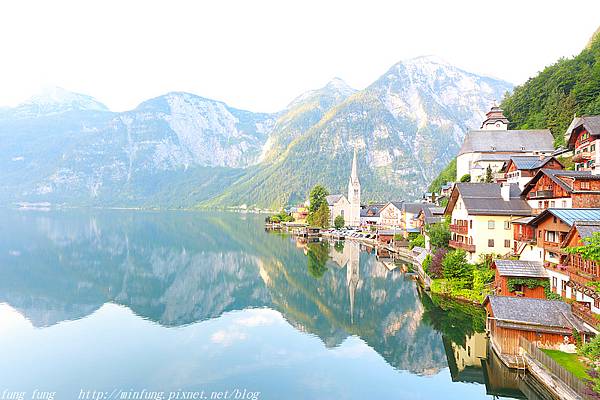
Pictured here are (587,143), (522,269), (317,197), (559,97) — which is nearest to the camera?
(522,269)

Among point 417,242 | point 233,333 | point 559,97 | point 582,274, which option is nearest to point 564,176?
point 582,274

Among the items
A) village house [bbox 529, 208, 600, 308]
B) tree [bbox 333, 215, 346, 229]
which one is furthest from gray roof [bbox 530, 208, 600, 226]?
tree [bbox 333, 215, 346, 229]

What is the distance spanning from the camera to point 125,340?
37.0 m

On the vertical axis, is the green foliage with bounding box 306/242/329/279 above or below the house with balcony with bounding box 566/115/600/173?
below

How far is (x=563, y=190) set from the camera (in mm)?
39281

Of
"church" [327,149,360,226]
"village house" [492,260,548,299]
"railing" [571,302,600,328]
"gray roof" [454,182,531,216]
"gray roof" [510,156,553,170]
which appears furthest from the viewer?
"church" [327,149,360,226]

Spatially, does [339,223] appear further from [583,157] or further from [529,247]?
[529,247]

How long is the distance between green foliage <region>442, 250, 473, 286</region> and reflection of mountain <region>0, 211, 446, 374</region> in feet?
17.4

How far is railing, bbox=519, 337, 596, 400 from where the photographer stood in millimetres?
20517

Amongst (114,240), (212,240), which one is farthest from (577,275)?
(114,240)

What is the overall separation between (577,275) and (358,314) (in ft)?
79.4

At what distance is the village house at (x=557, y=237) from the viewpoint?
1252 inches

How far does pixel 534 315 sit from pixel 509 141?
6622 cm

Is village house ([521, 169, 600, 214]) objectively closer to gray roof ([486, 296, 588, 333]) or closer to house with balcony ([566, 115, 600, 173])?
house with balcony ([566, 115, 600, 173])
